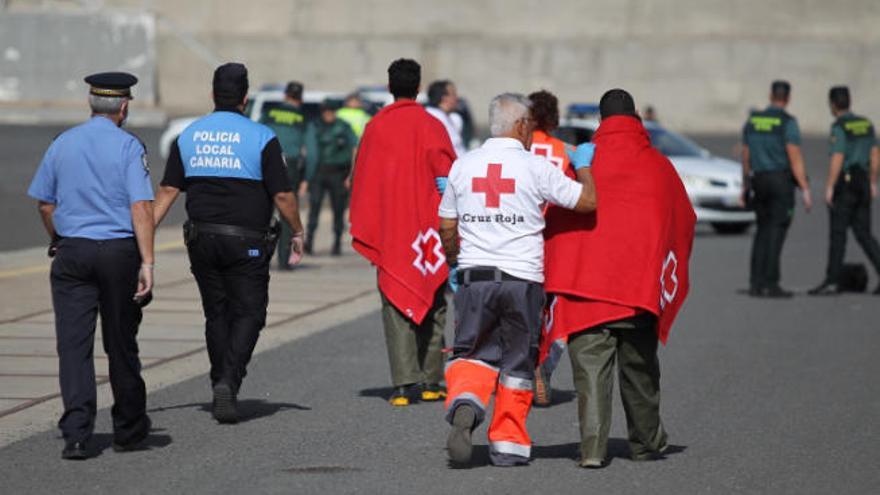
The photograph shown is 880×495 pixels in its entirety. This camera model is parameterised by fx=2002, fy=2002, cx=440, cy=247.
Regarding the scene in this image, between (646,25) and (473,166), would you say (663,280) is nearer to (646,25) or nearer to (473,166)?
(473,166)

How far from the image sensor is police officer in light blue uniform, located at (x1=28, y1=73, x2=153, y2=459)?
893cm

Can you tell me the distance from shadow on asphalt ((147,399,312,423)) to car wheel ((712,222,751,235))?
17905 millimetres

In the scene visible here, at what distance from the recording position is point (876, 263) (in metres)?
19.0

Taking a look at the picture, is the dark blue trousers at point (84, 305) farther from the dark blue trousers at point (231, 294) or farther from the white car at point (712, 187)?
the white car at point (712, 187)

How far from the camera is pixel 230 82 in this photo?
10086mm

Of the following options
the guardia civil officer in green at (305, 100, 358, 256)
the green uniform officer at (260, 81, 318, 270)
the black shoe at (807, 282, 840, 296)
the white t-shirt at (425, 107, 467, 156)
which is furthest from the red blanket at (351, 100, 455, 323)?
the guardia civil officer in green at (305, 100, 358, 256)

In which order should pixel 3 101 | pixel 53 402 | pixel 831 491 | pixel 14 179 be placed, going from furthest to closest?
pixel 3 101 < pixel 14 179 < pixel 53 402 < pixel 831 491

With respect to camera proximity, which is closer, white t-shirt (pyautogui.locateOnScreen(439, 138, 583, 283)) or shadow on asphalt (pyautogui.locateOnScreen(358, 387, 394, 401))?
white t-shirt (pyautogui.locateOnScreen(439, 138, 583, 283))

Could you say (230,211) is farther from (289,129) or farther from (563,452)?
(289,129)

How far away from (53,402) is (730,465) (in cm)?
385

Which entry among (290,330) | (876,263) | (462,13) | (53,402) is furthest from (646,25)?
(53,402)

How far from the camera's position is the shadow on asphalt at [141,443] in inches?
364

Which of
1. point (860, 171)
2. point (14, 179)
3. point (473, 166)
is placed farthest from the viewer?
point (14, 179)

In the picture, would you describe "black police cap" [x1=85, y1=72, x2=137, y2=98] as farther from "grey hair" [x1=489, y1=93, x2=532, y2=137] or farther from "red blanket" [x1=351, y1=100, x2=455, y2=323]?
"red blanket" [x1=351, y1=100, x2=455, y2=323]
